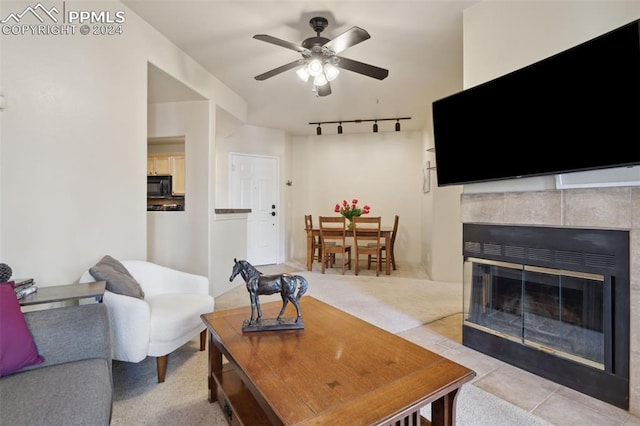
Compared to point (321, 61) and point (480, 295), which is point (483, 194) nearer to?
point (480, 295)

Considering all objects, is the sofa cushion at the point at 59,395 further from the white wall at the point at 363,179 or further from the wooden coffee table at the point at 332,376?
the white wall at the point at 363,179

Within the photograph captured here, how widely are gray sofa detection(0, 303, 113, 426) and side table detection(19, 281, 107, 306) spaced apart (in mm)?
153

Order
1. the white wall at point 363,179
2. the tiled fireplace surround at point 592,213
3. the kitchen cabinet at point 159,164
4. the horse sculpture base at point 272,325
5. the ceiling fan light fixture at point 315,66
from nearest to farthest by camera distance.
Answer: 1. the horse sculpture base at point 272,325
2. the tiled fireplace surround at point 592,213
3. the ceiling fan light fixture at point 315,66
4. the kitchen cabinet at point 159,164
5. the white wall at point 363,179

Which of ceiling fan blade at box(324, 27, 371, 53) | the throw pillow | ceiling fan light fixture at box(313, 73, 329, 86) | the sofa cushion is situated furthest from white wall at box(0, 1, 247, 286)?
ceiling fan blade at box(324, 27, 371, 53)

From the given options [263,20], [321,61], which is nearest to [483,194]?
[321,61]

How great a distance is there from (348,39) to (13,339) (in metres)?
2.49

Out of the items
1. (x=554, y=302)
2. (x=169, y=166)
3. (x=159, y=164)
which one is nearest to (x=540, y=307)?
(x=554, y=302)

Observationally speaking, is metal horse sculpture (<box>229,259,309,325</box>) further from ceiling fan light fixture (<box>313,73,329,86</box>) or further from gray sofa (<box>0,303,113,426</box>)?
ceiling fan light fixture (<box>313,73,329,86</box>)

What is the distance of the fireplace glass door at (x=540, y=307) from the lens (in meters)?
1.74

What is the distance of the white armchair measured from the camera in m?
1.71

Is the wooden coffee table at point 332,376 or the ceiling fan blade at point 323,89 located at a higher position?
the ceiling fan blade at point 323,89

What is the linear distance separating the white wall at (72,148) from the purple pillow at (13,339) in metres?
0.60

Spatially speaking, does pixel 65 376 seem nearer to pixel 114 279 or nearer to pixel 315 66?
pixel 114 279
